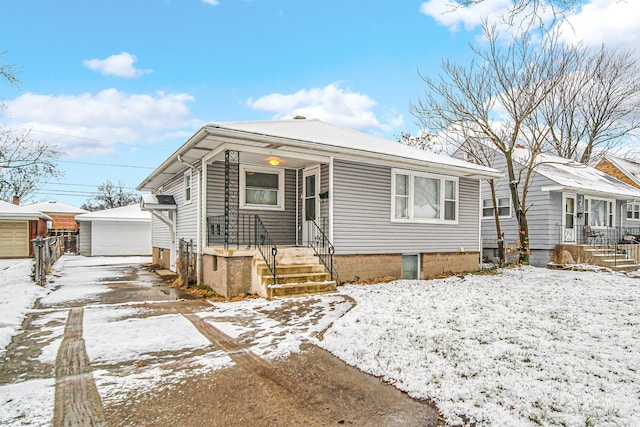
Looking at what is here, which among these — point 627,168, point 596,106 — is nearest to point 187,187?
point 596,106

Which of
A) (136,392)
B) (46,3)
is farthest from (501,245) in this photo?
(46,3)

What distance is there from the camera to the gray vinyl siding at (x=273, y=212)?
912 centimetres

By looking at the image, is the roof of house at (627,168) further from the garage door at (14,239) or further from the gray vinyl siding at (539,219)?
the garage door at (14,239)

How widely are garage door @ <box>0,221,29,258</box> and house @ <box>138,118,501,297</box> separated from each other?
14.0 m

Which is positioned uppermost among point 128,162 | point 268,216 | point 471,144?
point 128,162

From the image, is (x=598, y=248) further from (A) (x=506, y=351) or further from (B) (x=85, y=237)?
(B) (x=85, y=237)

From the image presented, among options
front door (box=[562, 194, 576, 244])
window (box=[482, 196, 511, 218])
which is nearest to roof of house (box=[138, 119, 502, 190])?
window (box=[482, 196, 511, 218])

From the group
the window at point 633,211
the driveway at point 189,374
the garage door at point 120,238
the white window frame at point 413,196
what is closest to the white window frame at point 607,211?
the window at point 633,211

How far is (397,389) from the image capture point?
3354mm

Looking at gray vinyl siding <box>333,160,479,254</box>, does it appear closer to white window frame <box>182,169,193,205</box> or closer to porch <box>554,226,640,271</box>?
white window frame <box>182,169,193,205</box>

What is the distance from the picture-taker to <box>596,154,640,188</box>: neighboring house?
70.8 feet

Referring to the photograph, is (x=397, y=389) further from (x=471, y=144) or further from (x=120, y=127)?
(x=120, y=127)

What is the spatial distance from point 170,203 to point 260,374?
9.55 meters

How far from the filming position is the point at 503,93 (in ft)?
45.6
